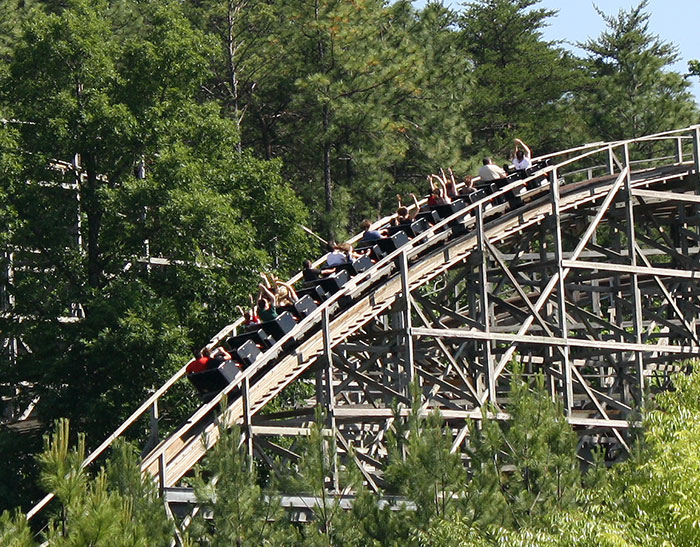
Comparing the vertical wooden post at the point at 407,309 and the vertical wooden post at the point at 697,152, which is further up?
the vertical wooden post at the point at 697,152

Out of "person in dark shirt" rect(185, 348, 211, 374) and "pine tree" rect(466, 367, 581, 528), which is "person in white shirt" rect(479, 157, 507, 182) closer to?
"person in dark shirt" rect(185, 348, 211, 374)

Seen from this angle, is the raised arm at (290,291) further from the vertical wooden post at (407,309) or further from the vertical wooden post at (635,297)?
the vertical wooden post at (635,297)

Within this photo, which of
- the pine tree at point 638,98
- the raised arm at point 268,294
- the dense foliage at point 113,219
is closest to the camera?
the raised arm at point 268,294

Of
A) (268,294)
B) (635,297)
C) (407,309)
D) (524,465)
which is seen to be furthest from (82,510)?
(635,297)

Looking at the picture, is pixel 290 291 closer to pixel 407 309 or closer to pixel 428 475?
pixel 407 309

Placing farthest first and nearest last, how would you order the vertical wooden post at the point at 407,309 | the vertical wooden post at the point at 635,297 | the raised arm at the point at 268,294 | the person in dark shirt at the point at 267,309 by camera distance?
the vertical wooden post at the point at 635,297, the raised arm at the point at 268,294, the vertical wooden post at the point at 407,309, the person in dark shirt at the point at 267,309

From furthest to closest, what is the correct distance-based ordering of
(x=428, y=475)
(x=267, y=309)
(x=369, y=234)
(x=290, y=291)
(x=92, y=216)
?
(x=92, y=216) < (x=369, y=234) < (x=290, y=291) < (x=267, y=309) < (x=428, y=475)

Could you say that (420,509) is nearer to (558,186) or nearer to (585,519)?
(585,519)

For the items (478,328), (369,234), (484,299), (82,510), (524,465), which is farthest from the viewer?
(369,234)

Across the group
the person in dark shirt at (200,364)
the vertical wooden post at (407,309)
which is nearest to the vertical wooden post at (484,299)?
the vertical wooden post at (407,309)

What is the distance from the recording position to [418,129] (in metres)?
38.5

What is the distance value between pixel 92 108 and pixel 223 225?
3314 millimetres

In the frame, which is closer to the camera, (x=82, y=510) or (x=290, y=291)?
(x=82, y=510)

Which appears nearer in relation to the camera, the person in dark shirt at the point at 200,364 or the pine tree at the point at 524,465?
the pine tree at the point at 524,465
